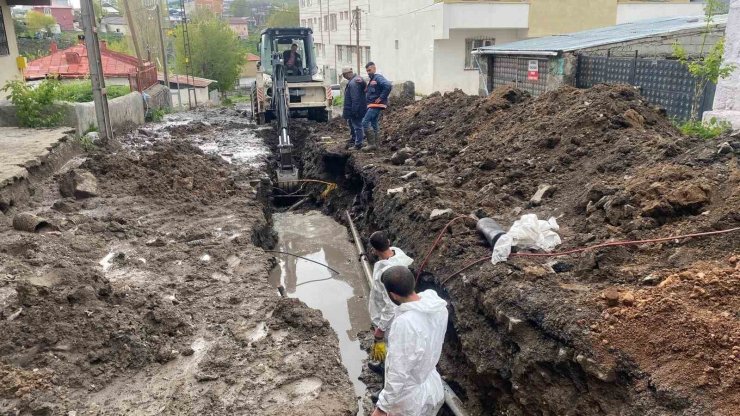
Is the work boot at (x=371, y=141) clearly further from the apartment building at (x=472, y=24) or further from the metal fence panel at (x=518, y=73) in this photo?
the apartment building at (x=472, y=24)

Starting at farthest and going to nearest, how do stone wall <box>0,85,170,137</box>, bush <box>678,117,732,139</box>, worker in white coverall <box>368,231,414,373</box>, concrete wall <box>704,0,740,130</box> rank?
stone wall <box>0,85,170,137</box> < bush <box>678,117,732,139</box> < concrete wall <box>704,0,740,130</box> < worker in white coverall <box>368,231,414,373</box>

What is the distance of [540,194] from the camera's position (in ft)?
23.0

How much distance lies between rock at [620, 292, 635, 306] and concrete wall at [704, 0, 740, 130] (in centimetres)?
471

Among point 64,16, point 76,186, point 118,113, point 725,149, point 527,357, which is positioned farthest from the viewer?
point 64,16

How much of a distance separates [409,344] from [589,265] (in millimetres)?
1976

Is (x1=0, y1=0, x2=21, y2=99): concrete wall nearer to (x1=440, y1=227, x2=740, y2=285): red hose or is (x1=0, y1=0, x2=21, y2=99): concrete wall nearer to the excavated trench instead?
the excavated trench

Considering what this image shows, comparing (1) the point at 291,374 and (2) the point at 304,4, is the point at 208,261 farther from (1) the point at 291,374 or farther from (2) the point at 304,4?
(2) the point at 304,4

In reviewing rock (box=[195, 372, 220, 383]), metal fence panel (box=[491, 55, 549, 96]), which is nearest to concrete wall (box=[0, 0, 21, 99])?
rock (box=[195, 372, 220, 383])

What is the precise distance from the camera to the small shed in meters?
10.6

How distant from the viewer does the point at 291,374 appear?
4.86 meters

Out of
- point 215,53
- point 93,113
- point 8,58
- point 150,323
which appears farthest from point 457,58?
point 215,53

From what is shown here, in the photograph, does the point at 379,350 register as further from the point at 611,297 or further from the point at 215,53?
the point at 215,53

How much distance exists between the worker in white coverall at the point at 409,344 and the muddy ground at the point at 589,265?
0.79m

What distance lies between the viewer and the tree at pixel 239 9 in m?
109
